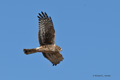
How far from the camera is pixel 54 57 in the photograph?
18.6 metres

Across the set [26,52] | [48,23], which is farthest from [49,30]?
[26,52]

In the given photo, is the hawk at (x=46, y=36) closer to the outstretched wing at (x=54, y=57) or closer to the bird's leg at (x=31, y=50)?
the bird's leg at (x=31, y=50)

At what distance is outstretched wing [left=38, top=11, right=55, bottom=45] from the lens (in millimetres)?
17359

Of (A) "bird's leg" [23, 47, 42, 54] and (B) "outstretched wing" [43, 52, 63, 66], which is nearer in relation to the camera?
(A) "bird's leg" [23, 47, 42, 54]

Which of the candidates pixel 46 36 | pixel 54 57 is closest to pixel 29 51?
pixel 46 36

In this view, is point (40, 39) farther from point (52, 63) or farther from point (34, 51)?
point (52, 63)

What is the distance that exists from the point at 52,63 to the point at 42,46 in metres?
1.86

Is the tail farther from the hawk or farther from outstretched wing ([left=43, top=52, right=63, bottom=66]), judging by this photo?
outstretched wing ([left=43, top=52, right=63, bottom=66])

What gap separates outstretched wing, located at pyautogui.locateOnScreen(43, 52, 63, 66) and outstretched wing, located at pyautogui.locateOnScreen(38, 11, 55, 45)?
0.99 metres

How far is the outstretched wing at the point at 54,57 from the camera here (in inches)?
722

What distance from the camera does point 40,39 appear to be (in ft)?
57.3

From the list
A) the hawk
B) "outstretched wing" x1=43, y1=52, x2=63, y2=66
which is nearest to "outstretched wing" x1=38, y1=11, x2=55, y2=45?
the hawk

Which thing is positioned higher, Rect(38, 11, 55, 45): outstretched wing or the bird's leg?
Rect(38, 11, 55, 45): outstretched wing

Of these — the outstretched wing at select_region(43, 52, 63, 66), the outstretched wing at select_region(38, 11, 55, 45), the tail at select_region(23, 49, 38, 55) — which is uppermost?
the outstretched wing at select_region(38, 11, 55, 45)
